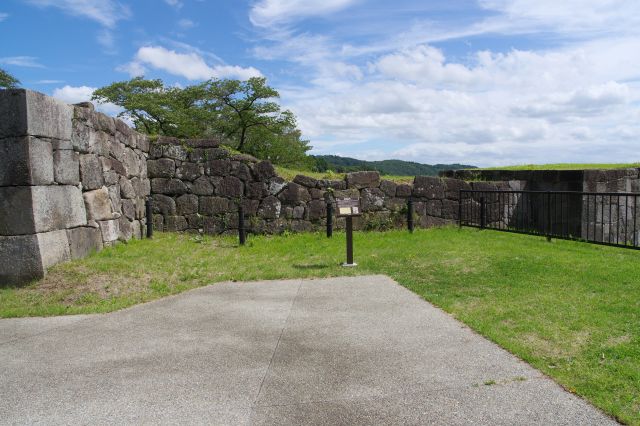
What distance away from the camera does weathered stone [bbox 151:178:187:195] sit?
11672 mm

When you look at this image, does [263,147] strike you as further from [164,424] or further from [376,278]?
[164,424]

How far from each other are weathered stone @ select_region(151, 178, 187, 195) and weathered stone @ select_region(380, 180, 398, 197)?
Result: 4.76 metres

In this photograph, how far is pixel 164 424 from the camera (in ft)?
9.81

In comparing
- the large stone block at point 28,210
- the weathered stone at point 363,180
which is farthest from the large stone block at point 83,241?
the weathered stone at point 363,180

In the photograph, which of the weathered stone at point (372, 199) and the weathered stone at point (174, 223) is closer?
the weathered stone at point (174, 223)

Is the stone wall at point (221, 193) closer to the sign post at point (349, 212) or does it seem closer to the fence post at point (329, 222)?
the fence post at point (329, 222)

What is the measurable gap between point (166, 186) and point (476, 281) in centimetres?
769

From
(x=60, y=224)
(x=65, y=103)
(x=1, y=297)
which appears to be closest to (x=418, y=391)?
(x=1, y=297)

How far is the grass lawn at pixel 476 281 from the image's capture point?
3.90 meters

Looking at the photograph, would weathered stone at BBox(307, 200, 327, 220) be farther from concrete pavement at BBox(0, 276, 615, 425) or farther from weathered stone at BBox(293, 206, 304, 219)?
concrete pavement at BBox(0, 276, 615, 425)

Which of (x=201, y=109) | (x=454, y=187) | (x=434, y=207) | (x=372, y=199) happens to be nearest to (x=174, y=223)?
(x=372, y=199)

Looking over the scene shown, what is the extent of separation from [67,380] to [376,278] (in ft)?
14.1

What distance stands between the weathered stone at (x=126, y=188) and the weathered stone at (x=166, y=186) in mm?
1201

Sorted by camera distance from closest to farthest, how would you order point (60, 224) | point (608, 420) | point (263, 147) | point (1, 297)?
point (608, 420)
point (1, 297)
point (60, 224)
point (263, 147)
